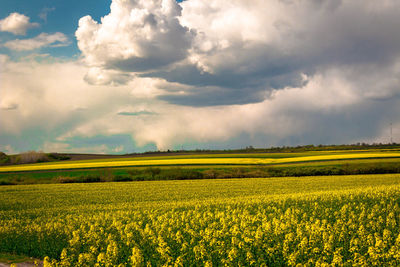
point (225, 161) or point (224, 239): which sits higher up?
point (224, 239)

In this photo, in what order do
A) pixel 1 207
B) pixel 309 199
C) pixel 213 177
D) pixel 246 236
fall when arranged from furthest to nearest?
pixel 213 177, pixel 1 207, pixel 309 199, pixel 246 236

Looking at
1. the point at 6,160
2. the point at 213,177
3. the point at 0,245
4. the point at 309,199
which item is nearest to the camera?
the point at 0,245

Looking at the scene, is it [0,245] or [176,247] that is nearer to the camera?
[176,247]

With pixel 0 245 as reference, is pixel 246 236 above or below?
above

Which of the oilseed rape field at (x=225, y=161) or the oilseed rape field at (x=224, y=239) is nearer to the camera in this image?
the oilseed rape field at (x=224, y=239)

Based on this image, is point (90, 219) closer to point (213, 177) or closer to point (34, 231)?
point (34, 231)

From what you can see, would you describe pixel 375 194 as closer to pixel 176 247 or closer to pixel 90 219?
pixel 176 247

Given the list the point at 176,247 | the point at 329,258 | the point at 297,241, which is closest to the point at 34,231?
the point at 176,247

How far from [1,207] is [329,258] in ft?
93.7

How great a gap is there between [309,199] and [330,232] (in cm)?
1171

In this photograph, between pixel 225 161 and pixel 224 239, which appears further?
pixel 225 161

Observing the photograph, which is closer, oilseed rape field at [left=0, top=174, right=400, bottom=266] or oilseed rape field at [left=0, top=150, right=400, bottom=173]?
oilseed rape field at [left=0, top=174, right=400, bottom=266]

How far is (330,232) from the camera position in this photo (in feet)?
42.5

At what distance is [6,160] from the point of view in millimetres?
106000
